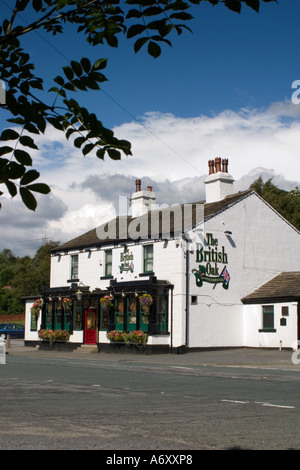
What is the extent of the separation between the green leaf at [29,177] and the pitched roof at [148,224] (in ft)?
95.6

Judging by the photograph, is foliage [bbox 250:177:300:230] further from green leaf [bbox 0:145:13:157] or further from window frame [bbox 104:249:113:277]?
green leaf [bbox 0:145:13:157]

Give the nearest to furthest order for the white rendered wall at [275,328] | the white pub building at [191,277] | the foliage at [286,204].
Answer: the white rendered wall at [275,328], the white pub building at [191,277], the foliage at [286,204]

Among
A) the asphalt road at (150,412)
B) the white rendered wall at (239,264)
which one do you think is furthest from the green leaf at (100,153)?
the white rendered wall at (239,264)

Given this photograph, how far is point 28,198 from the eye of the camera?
3.25 metres

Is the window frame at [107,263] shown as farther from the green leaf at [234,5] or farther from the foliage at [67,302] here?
the green leaf at [234,5]

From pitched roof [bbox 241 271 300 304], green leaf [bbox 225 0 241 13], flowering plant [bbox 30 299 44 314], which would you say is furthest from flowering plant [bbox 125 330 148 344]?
green leaf [bbox 225 0 241 13]

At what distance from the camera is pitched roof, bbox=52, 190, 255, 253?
33812mm

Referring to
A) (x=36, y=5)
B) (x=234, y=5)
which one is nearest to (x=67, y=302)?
(x=36, y=5)

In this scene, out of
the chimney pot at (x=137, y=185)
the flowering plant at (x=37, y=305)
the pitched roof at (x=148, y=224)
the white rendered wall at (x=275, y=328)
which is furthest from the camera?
the chimney pot at (x=137, y=185)

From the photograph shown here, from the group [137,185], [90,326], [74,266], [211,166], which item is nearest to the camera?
[90,326]

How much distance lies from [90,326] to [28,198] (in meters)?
34.6

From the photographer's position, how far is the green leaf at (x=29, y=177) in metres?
3.23

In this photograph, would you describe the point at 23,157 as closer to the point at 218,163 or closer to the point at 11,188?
the point at 11,188
